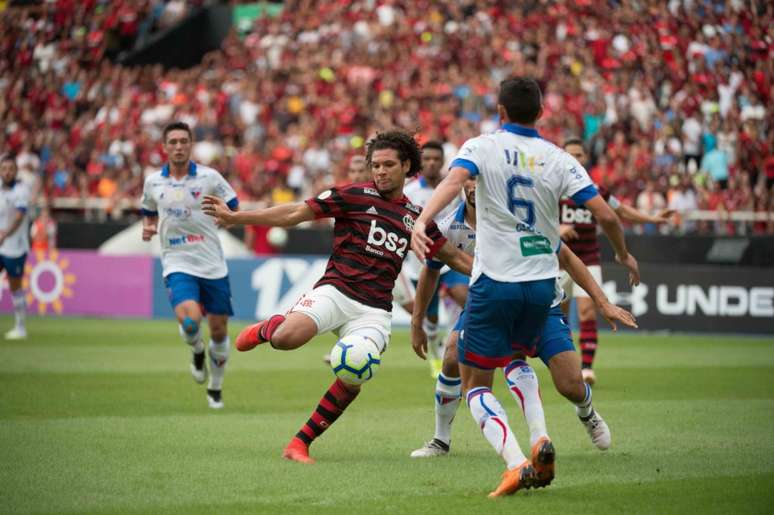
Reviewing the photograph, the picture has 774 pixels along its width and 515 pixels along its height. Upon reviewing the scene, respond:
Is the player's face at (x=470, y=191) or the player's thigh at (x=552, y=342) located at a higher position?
the player's face at (x=470, y=191)

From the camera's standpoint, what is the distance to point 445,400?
8.98m

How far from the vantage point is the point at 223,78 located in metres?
31.1

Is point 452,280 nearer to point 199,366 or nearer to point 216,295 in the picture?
point 216,295

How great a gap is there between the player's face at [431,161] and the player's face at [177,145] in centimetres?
280

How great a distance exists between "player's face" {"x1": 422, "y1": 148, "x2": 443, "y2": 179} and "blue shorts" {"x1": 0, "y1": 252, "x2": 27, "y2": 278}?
8.19m

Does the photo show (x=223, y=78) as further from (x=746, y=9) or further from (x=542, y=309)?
(x=542, y=309)

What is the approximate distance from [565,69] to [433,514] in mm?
20198

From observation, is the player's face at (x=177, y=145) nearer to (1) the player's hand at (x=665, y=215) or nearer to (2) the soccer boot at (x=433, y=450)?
(2) the soccer boot at (x=433, y=450)

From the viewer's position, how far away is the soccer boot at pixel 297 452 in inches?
336

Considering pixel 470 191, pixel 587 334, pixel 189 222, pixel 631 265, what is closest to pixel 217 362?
pixel 189 222

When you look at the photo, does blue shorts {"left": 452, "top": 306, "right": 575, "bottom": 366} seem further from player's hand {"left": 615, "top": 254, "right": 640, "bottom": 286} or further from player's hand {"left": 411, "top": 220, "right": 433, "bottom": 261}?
player's hand {"left": 411, "top": 220, "right": 433, "bottom": 261}

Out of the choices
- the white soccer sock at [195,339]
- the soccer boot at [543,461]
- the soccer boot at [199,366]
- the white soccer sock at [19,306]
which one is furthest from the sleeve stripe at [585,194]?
the white soccer sock at [19,306]

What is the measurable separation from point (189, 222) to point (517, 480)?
610 cm

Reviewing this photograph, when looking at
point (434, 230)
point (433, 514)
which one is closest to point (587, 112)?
point (434, 230)
